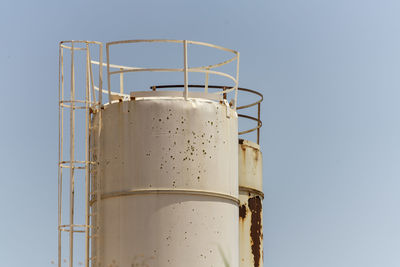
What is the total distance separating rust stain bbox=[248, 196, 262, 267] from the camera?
19688 mm

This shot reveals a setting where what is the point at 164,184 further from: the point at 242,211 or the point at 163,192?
the point at 242,211

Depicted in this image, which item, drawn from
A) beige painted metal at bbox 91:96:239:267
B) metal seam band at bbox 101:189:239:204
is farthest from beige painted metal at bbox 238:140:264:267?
metal seam band at bbox 101:189:239:204

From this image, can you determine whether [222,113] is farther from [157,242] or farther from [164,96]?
[157,242]

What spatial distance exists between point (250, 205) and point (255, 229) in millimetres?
630

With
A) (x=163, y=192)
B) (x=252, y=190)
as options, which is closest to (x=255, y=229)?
(x=252, y=190)

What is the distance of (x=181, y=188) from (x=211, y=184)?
0.67m

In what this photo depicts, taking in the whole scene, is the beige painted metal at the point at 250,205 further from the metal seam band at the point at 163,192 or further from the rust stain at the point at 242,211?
the metal seam band at the point at 163,192

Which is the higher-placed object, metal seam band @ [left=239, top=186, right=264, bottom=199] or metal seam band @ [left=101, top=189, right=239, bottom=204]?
metal seam band @ [left=239, top=186, right=264, bottom=199]

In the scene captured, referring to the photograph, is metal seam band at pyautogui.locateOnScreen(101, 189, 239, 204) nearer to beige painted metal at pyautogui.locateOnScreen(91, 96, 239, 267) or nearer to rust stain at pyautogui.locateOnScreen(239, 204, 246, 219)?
beige painted metal at pyautogui.locateOnScreen(91, 96, 239, 267)

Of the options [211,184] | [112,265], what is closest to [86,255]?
[112,265]

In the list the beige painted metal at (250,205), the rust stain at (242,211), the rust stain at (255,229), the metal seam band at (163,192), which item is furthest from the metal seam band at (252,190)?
the metal seam band at (163,192)

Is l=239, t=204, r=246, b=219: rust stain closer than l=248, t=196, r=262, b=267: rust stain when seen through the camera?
Yes

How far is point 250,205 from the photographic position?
19.9 metres

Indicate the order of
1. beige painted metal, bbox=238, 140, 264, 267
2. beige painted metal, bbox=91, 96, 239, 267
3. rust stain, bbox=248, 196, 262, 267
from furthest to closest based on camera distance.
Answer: rust stain, bbox=248, 196, 262, 267 < beige painted metal, bbox=238, 140, 264, 267 < beige painted metal, bbox=91, 96, 239, 267
